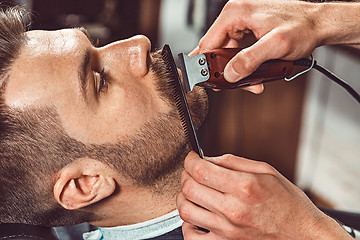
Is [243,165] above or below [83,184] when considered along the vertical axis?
above

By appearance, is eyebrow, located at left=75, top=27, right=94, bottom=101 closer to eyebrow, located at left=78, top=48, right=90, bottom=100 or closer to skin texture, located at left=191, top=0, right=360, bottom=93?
eyebrow, located at left=78, top=48, right=90, bottom=100

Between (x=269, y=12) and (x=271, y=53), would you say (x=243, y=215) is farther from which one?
(x=269, y=12)

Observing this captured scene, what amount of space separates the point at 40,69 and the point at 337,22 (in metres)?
0.95

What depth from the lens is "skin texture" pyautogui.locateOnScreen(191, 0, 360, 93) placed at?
1.15 meters

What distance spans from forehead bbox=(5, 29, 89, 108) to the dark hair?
24 mm

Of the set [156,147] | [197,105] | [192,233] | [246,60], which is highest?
[246,60]

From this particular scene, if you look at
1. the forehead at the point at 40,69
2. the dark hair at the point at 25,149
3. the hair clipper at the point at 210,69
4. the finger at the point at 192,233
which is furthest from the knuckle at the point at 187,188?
the forehead at the point at 40,69

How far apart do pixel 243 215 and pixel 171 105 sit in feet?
1.63

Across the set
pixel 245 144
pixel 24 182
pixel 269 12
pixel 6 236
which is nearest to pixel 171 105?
pixel 269 12

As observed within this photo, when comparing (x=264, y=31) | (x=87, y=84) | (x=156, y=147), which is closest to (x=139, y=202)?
(x=156, y=147)

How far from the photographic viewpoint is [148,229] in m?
1.49

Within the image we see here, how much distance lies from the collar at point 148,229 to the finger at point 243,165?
0.44 meters

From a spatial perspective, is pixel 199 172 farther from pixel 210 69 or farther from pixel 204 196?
pixel 210 69

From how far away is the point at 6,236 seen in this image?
1.20 metres
